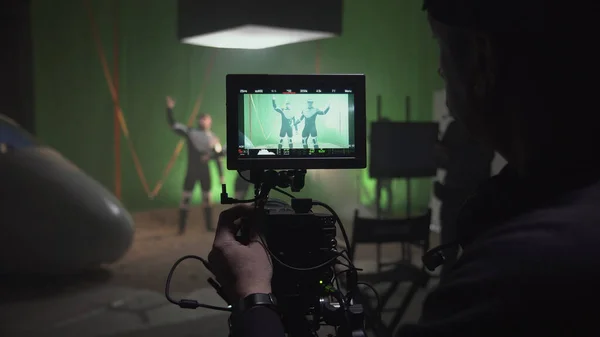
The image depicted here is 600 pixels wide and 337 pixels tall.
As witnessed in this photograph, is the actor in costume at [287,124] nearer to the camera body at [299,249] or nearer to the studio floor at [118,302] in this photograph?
the camera body at [299,249]

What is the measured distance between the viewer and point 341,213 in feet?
21.6

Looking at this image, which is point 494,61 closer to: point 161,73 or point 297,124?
point 297,124

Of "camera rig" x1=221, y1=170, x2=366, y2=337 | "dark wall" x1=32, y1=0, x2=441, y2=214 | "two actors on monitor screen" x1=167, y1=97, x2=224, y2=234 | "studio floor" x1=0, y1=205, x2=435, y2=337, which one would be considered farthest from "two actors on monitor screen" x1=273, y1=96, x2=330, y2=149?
"dark wall" x1=32, y1=0, x2=441, y2=214

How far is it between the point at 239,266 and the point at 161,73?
19.9 ft

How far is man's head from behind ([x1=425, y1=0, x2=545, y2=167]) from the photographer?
1.39 feet

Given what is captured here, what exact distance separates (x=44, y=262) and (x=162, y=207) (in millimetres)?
2941

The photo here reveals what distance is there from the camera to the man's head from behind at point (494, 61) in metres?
0.42

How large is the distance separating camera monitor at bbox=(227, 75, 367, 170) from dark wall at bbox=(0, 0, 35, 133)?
5237 millimetres

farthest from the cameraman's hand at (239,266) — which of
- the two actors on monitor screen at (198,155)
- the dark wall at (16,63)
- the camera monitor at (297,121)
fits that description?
the dark wall at (16,63)

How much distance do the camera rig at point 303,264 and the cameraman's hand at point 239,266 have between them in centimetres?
15

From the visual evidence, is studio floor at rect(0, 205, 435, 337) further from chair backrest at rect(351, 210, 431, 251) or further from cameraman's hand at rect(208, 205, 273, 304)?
cameraman's hand at rect(208, 205, 273, 304)

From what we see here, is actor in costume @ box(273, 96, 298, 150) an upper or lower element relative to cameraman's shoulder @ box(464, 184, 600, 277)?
upper

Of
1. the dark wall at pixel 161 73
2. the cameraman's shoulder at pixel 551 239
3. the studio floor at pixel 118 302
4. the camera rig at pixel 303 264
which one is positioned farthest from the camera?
the dark wall at pixel 161 73

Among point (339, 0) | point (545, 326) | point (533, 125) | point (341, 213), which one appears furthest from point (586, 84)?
point (341, 213)
